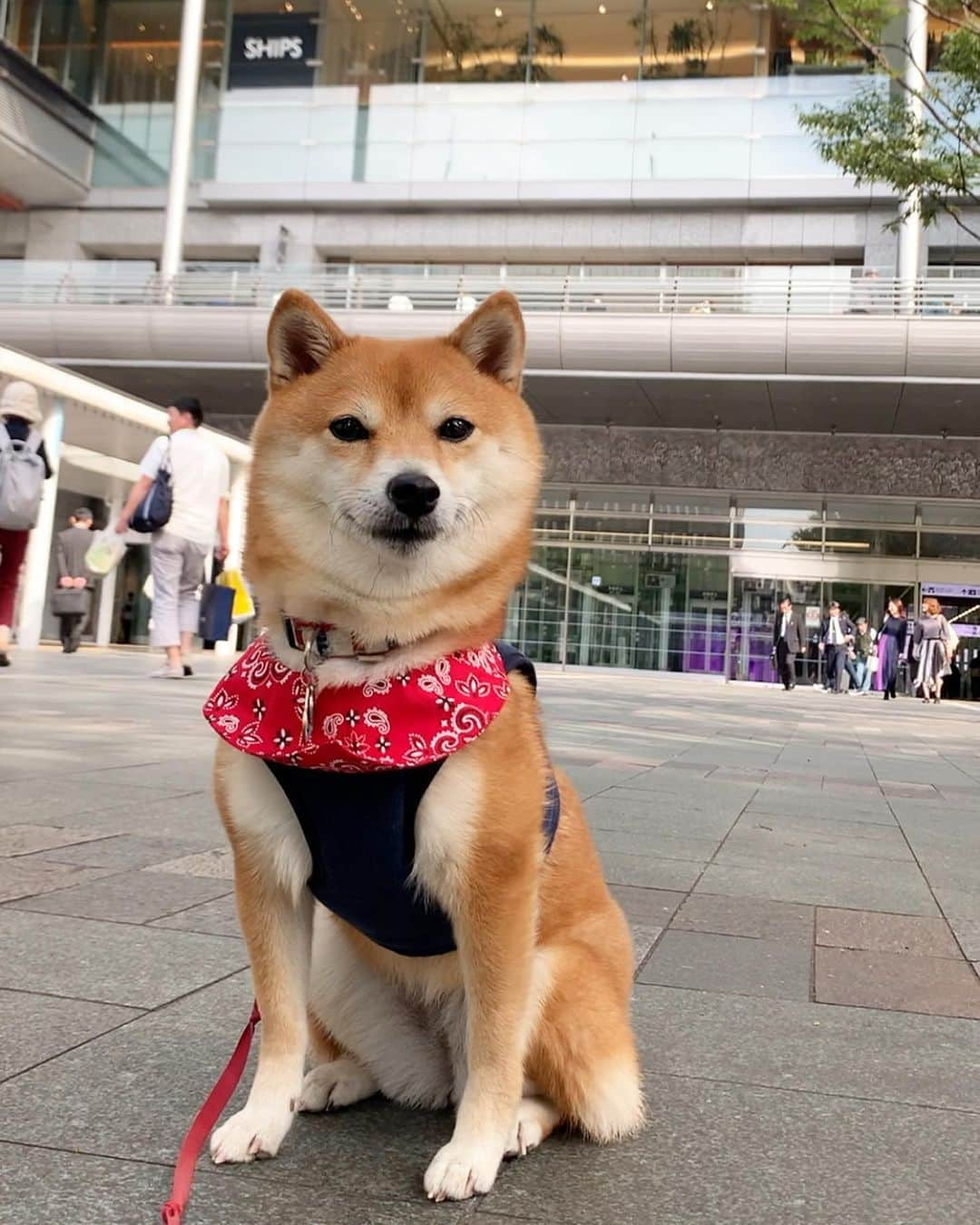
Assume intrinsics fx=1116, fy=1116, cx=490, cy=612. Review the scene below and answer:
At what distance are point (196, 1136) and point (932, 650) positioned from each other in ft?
75.4

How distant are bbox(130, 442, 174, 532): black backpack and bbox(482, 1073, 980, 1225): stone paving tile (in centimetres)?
890

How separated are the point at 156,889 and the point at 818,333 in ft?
74.1

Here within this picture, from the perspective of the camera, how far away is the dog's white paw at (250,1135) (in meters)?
1.71

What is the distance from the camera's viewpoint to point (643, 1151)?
184cm

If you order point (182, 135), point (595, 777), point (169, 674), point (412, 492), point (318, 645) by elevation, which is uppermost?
point (182, 135)

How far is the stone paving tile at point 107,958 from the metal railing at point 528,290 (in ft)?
76.1

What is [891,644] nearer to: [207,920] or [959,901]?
[959,901]

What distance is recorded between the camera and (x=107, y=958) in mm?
2650

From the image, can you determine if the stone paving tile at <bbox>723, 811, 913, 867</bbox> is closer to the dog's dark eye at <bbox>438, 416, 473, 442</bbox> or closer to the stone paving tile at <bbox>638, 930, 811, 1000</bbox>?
the stone paving tile at <bbox>638, 930, 811, 1000</bbox>

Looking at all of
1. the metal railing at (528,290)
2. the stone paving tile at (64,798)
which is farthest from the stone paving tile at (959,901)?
the metal railing at (528,290)

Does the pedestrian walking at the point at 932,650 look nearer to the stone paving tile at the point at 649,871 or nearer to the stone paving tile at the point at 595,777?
the stone paving tile at the point at 595,777

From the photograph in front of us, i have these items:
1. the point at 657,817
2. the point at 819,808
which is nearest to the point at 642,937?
the point at 657,817

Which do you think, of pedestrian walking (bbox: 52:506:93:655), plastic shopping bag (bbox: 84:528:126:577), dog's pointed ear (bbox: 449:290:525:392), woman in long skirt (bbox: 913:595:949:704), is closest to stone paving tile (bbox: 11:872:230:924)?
dog's pointed ear (bbox: 449:290:525:392)

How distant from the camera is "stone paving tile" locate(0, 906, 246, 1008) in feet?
8.00
